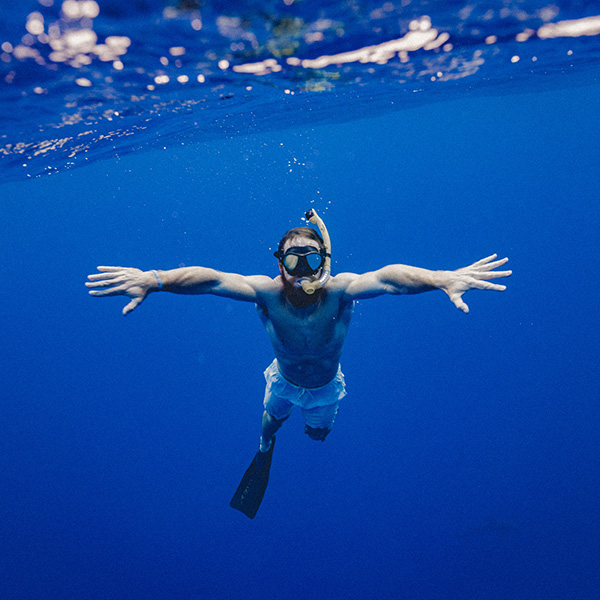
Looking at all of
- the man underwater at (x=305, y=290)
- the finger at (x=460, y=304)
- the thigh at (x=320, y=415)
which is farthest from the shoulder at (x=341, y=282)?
the thigh at (x=320, y=415)

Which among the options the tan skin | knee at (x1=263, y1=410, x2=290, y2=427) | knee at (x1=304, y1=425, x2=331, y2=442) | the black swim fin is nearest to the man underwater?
the tan skin

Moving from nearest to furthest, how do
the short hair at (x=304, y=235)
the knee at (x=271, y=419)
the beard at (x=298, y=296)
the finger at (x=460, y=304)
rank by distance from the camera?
the finger at (x=460, y=304), the short hair at (x=304, y=235), the beard at (x=298, y=296), the knee at (x=271, y=419)

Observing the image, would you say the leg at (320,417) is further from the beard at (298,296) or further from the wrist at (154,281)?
the wrist at (154,281)

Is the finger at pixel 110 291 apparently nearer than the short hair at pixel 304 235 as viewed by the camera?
Yes

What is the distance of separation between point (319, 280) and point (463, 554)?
15.9 m

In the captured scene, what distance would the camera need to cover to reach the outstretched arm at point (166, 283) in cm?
339

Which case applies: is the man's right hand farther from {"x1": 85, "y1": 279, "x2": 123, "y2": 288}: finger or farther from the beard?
the beard

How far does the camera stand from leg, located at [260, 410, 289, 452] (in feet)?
18.9

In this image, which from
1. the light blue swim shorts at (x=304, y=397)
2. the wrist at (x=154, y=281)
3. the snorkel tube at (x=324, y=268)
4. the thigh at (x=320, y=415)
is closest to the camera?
the wrist at (x=154, y=281)

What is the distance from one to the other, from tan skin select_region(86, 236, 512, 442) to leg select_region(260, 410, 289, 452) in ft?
3.22

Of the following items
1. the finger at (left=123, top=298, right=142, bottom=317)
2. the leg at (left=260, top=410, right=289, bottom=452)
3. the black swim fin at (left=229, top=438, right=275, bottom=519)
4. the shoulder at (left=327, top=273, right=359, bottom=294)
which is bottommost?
the black swim fin at (left=229, top=438, right=275, bottom=519)

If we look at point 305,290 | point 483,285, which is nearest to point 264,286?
point 305,290

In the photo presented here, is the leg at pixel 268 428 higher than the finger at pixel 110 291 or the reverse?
the reverse

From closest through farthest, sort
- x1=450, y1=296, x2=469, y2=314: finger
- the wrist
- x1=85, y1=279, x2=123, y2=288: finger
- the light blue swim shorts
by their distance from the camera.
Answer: x1=450, y1=296, x2=469, y2=314: finger → x1=85, y1=279, x2=123, y2=288: finger → the wrist → the light blue swim shorts
